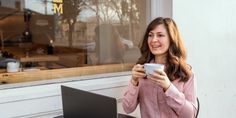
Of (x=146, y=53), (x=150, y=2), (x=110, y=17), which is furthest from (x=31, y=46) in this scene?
(x=146, y=53)

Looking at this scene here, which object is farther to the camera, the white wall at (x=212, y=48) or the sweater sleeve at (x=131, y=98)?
the white wall at (x=212, y=48)

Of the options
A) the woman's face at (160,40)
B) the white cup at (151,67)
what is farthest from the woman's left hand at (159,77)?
the woman's face at (160,40)

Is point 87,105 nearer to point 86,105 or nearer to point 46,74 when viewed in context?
point 86,105

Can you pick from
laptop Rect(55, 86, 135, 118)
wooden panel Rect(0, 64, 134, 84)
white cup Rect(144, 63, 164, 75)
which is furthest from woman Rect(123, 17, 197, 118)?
wooden panel Rect(0, 64, 134, 84)

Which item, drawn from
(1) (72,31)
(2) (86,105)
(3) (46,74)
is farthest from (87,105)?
(1) (72,31)

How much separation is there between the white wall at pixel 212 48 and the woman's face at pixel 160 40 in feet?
2.58

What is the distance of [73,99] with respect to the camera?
1463 millimetres

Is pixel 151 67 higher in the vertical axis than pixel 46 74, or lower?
higher

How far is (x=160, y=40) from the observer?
5.35ft

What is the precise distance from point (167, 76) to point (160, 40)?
201 millimetres

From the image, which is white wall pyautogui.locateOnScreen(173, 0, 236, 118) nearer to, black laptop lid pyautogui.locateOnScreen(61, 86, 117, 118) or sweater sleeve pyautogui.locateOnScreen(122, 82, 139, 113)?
sweater sleeve pyautogui.locateOnScreen(122, 82, 139, 113)

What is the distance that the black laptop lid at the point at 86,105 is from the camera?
48.1 inches

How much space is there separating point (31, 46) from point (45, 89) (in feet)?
13.2

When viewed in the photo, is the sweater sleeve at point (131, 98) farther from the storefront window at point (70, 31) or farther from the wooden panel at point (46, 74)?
Answer: the storefront window at point (70, 31)
